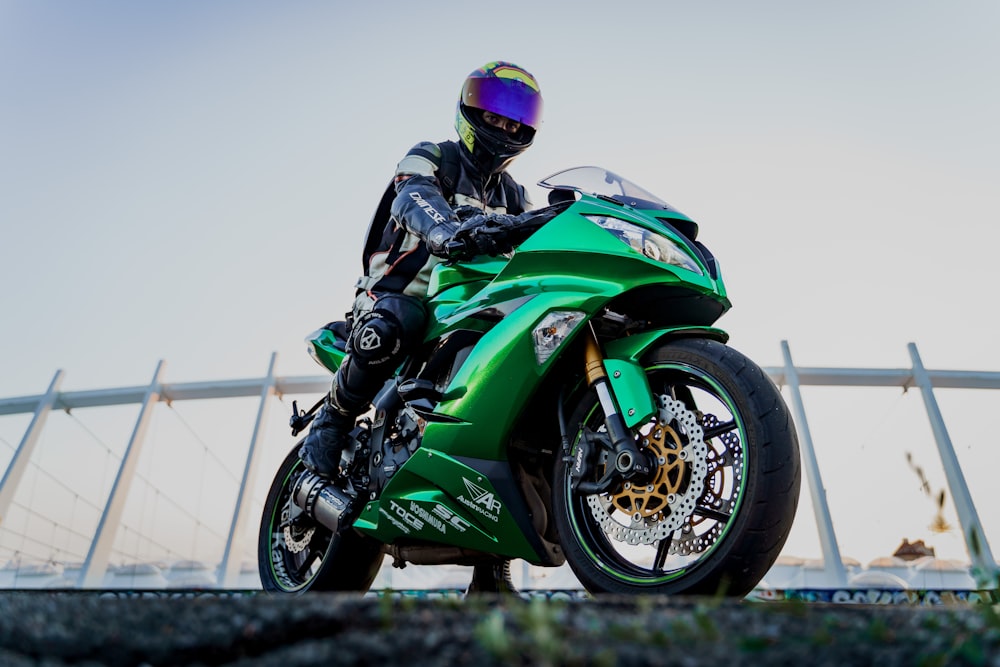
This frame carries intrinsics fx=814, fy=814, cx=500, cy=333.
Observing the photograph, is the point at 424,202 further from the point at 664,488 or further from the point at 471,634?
the point at 471,634

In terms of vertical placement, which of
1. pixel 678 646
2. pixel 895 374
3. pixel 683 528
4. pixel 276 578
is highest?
pixel 895 374

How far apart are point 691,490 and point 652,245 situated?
73 centimetres

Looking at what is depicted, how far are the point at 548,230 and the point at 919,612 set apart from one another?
1775 mm

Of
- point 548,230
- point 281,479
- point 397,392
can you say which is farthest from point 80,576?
point 548,230

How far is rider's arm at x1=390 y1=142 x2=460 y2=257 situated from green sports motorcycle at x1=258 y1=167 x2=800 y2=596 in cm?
19

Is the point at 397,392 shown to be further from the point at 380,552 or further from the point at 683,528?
the point at 683,528

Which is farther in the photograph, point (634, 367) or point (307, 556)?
point (307, 556)

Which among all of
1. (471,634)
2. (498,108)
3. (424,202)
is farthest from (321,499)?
(471,634)

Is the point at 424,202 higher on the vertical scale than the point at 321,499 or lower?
higher

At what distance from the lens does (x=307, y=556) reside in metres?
3.65

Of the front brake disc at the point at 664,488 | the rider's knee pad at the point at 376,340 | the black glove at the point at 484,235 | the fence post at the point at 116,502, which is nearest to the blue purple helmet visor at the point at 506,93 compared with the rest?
the black glove at the point at 484,235

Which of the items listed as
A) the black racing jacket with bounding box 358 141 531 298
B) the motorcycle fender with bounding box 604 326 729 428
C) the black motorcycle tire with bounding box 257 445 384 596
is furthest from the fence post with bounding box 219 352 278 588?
the motorcycle fender with bounding box 604 326 729 428

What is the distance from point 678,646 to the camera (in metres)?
0.79

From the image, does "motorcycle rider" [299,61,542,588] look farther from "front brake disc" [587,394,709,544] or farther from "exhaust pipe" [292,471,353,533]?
"front brake disc" [587,394,709,544]
